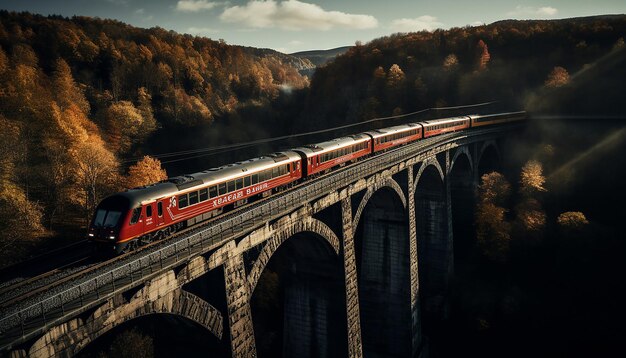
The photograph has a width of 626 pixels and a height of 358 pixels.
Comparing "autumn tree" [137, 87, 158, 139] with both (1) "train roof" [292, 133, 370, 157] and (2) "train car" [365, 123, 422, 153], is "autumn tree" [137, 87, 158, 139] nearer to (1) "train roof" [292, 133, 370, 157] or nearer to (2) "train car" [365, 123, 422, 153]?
(2) "train car" [365, 123, 422, 153]

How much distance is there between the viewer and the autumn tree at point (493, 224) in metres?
43.6

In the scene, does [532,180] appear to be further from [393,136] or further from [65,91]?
[65,91]

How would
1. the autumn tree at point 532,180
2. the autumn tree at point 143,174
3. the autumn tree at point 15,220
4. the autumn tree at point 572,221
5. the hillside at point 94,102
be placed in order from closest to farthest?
the autumn tree at point 15,220, the hillside at point 94,102, the autumn tree at point 143,174, the autumn tree at point 572,221, the autumn tree at point 532,180

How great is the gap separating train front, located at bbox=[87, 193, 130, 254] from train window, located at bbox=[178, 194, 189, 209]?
2640 millimetres

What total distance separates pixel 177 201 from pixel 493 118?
166ft

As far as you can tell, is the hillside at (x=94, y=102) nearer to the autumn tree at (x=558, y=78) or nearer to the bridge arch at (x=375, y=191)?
the bridge arch at (x=375, y=191)

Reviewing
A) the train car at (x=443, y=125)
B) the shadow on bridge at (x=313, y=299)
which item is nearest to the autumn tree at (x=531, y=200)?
the train car at (x=443, y=125)

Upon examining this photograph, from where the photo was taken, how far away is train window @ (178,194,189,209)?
18000mm

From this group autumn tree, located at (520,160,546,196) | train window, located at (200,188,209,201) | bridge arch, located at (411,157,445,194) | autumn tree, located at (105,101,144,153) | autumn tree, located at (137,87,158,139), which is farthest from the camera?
autumn tree, located at (137,87,158,139)

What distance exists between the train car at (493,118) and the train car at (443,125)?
6.27ft

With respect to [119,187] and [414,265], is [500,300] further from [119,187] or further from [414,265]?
[119,187]

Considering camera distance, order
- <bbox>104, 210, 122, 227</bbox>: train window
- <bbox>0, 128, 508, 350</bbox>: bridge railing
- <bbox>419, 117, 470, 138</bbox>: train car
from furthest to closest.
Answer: <bbox>419, 117, 470, 138</bbox>: train car
<bbox>104, 210, 122, 227</bbox>: train window
<bbox>0, 128, 508, 350</bbox>: bridge railing

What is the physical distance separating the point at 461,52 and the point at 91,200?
264 ft

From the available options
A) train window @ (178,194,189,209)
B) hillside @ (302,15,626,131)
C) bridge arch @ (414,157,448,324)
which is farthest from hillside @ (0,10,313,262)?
bridge arch @ (414,157,448,324)
